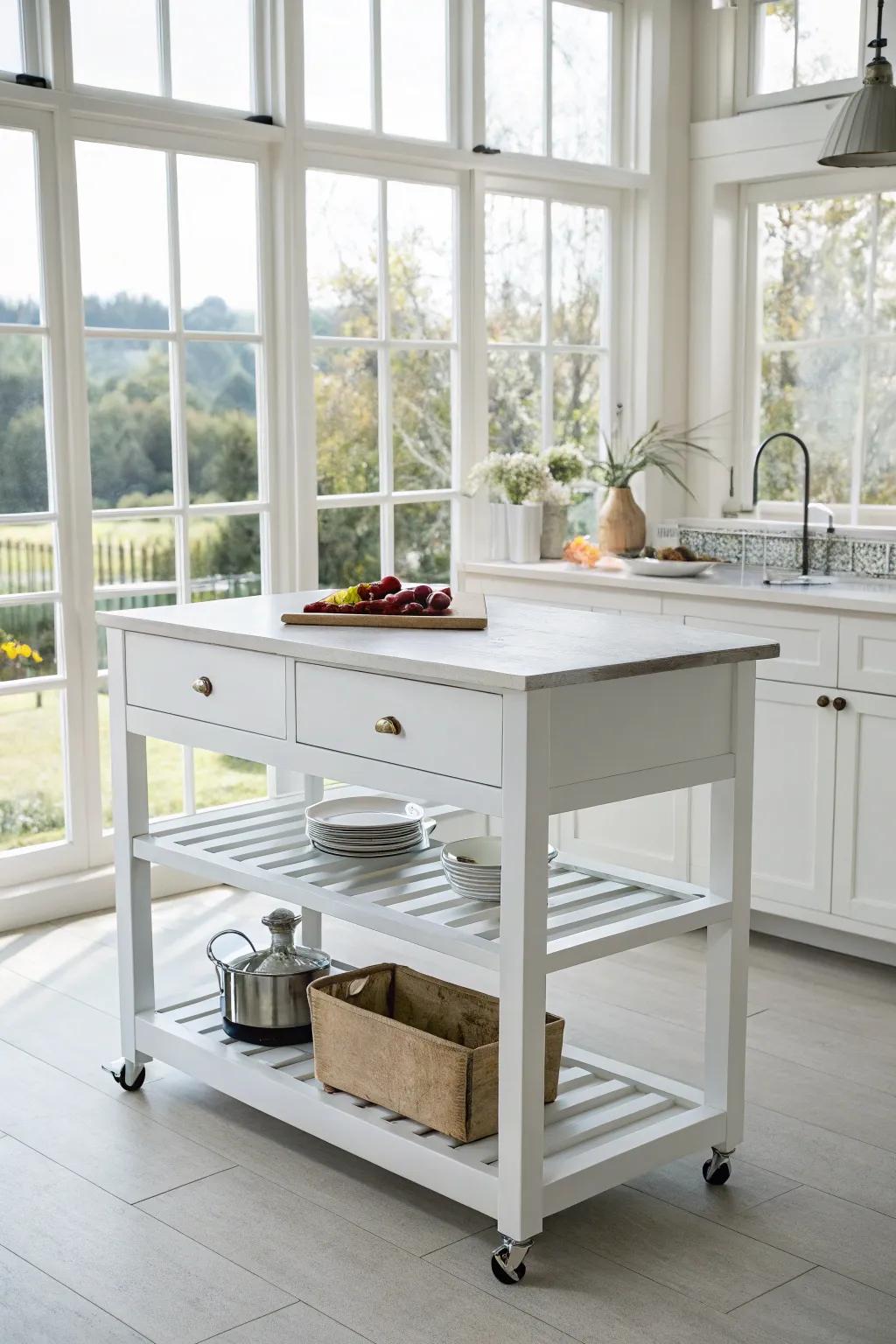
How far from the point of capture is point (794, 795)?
3900 mm

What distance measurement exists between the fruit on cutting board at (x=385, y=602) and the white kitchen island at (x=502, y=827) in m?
0.10

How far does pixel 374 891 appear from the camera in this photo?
269 centimetres

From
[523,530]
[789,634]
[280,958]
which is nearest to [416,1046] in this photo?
[280,958]

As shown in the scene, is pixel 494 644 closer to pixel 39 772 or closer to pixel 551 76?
pixel 39 772

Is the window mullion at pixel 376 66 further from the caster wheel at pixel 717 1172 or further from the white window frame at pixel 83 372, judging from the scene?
the caster wheel at pixel 717 1172

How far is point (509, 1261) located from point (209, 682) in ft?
3.91

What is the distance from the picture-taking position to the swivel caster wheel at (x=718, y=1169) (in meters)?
2.68

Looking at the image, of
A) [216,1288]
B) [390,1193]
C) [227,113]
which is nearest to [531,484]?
[227,113]

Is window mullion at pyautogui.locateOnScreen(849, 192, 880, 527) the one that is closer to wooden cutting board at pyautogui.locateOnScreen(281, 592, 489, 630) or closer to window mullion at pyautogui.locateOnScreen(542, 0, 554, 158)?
window mullion at pyautogui.locateOnScreen(542, 0, 554, 158)

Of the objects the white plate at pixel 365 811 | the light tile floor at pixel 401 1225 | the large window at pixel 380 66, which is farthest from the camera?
the large window at pixel 380 66

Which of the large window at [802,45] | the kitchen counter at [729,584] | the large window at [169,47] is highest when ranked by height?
the large window at [802,45]

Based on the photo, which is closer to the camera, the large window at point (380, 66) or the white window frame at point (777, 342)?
the large window at point (380, 66)

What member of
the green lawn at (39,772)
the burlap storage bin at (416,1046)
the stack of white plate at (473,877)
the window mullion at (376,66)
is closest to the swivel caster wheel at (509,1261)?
the burlap storage bin at (416,1046)

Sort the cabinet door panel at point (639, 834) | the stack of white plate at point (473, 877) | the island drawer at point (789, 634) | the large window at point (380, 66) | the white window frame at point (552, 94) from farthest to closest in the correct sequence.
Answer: the white window frame at point (552, 94), the large window at point (380, 66), the cabinet door panel at point (639, 834), the island drawer at point (789, 634), the stack of white plate at point (473, 877)
